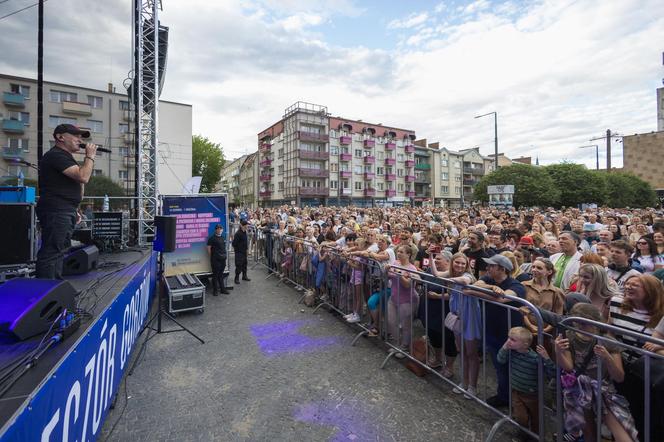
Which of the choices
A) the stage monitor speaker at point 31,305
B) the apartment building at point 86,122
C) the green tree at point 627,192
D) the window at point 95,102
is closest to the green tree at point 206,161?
the apartment building at point 86,122

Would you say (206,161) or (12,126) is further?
(206,161)

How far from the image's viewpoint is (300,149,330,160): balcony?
178 feet

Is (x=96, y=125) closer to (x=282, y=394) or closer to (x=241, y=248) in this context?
(x=241, y=248)

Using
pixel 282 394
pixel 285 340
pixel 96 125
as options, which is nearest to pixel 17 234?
pixel 285 340

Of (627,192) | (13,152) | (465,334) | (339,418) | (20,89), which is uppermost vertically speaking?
(20,89)

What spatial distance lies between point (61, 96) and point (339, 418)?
4934cm

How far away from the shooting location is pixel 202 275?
27.0 ft

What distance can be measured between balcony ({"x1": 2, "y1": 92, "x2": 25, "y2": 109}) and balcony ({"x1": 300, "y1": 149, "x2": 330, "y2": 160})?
115ft

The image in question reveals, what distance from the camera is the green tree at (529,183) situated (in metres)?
41.4

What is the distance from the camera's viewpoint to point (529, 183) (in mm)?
41406

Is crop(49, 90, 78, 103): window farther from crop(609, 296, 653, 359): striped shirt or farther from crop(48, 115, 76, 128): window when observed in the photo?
crop(609, 296, 653, 359): striped shirt

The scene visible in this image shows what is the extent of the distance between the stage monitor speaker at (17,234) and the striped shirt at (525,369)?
6.08 metres

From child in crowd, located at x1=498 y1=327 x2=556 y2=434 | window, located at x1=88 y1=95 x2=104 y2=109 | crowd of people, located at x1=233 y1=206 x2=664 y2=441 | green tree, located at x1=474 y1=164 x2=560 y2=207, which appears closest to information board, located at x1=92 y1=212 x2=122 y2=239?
crowd of people, located at x1=233 y1=206 x2=664 y2=441

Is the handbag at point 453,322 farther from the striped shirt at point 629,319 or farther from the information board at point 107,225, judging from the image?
the information board at point 107,225
